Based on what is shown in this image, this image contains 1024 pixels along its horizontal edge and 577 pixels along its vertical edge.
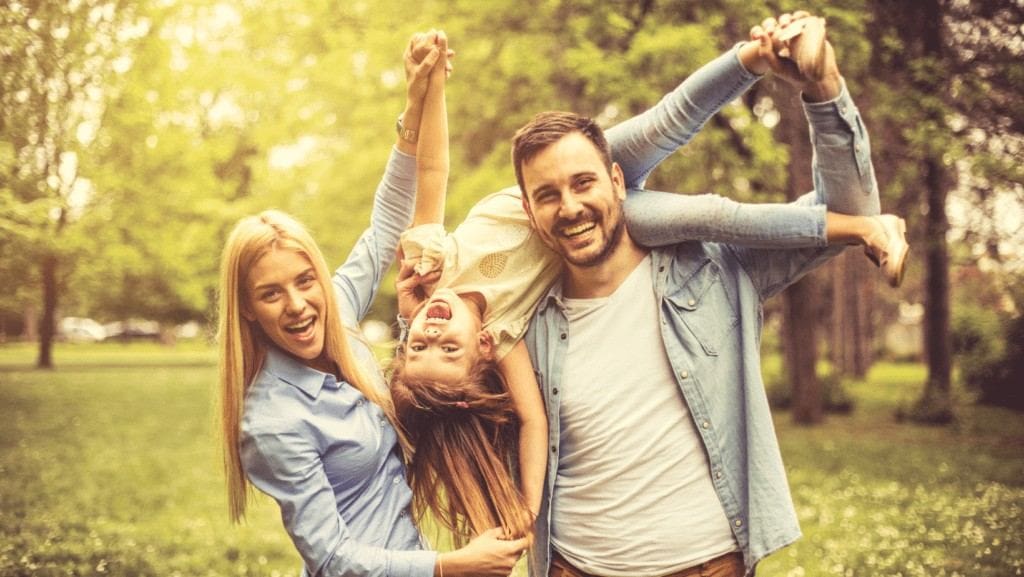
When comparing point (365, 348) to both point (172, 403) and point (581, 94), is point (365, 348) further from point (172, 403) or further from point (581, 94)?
point (172, 403)

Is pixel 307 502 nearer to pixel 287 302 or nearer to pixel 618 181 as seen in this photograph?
pixel 287 302

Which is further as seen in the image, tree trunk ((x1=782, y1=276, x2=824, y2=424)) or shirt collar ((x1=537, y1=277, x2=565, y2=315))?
Answer: tree trunk ((x1=782, y1=276, x2=824, y2=424))

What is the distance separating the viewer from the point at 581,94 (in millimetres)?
13820

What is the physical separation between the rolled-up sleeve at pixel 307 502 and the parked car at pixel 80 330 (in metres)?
43.0

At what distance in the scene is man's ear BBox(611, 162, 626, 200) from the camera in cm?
310

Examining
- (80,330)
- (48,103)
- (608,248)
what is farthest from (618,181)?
(80,330)

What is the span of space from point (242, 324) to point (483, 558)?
110 centimetres

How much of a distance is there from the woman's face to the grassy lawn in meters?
0.48

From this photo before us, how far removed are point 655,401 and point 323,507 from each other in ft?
3.89

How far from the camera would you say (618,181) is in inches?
124

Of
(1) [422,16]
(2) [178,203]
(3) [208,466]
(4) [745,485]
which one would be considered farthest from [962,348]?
(4) [745,485]

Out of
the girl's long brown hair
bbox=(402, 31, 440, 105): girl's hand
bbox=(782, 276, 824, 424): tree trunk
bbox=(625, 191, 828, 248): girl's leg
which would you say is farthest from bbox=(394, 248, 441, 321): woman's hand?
bbox=(782, 276, 824, 424): tree trunk

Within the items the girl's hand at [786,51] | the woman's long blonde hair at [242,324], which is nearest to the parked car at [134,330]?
the woman's long blonde hair at [242,324]

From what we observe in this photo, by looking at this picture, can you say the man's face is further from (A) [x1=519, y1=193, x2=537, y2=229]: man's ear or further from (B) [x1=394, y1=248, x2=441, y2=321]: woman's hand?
(B) [x1=394, y1=248, x2=441, y2=321]: woman's hand
